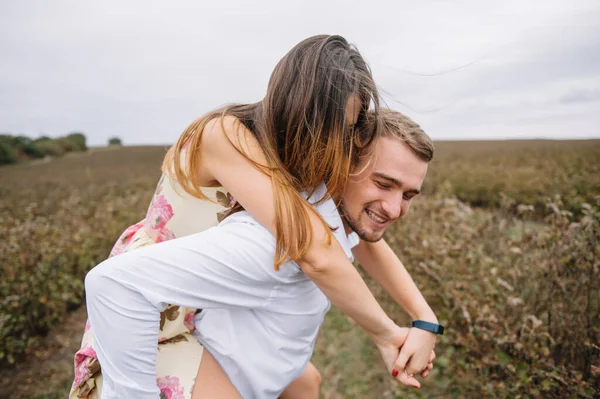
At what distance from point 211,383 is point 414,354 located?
82 centimetres

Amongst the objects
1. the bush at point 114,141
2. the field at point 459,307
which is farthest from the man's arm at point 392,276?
the bush at point 114,141

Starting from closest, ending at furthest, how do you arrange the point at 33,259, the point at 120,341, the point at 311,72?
the point at 120,341, the point at 311,72, the point at 33,259

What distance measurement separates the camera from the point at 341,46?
1612 mm

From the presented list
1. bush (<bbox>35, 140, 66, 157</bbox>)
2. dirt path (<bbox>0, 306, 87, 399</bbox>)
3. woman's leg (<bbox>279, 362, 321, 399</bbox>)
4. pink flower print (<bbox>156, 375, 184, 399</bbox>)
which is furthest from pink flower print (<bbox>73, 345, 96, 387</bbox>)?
bush (<bbox>35, 140, 66, 157</bbox>)

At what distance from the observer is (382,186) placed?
1.67 m

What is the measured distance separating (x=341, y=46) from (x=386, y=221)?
2.45ft

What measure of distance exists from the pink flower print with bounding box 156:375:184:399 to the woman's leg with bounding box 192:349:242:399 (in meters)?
0.05

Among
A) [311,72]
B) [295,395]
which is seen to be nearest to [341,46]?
[311,72]

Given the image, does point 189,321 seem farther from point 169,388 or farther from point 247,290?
point 247,290

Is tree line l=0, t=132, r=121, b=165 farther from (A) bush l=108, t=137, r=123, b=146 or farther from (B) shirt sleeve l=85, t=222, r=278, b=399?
(B) shirt sleeve l=85, t=222, r=278, b=399

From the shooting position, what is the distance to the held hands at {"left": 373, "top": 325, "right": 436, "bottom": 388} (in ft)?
5.24

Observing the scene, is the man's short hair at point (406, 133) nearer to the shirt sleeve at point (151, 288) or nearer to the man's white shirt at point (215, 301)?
the man's white shirt at point (215, 301)

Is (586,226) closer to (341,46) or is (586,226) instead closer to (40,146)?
(341,46)

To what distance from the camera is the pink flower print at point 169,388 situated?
139 cm
